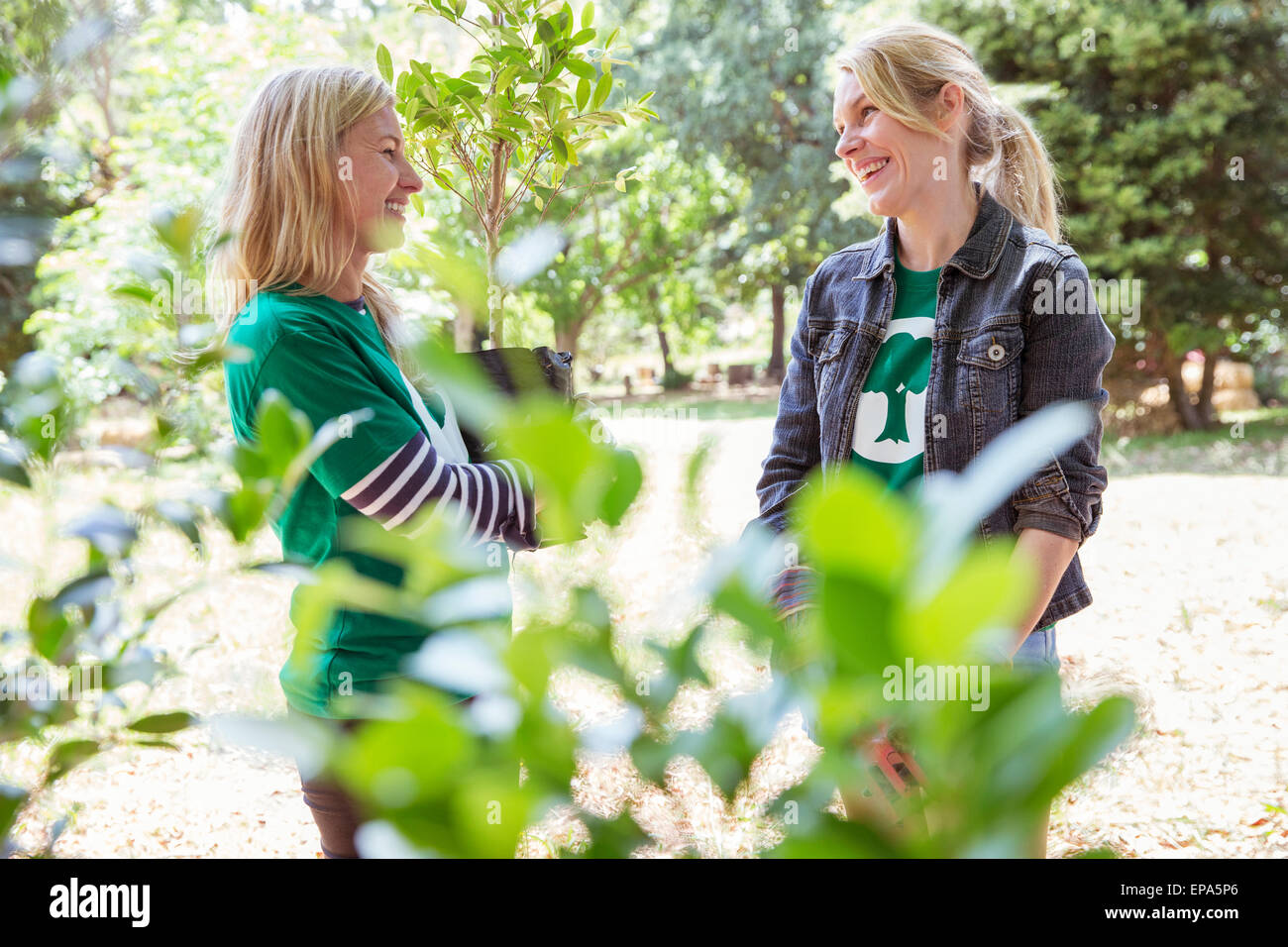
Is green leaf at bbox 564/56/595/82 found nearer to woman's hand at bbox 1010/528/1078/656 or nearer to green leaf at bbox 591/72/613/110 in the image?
green leaf at bbox 591/72/613/110

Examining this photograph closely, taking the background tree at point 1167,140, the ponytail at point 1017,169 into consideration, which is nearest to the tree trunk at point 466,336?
the ponytail at point 1017,169

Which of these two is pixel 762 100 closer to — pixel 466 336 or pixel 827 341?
pixel 466 336

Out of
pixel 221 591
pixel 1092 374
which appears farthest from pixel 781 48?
pixel 1092 374

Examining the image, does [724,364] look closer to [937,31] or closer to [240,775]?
[240,775]

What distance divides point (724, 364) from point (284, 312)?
22.3 meters

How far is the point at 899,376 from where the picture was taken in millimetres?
1670

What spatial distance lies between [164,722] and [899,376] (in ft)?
4.25

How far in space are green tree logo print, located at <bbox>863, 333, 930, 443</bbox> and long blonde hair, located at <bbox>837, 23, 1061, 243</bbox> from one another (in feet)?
1.07

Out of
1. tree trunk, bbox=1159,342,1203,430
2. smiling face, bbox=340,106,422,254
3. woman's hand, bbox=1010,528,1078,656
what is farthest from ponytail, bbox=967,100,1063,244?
tree trunk, bbox=1159,342,1203,430

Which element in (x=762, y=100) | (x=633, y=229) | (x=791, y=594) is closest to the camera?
(x=791, y=594)

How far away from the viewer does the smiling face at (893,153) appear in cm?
→ 164

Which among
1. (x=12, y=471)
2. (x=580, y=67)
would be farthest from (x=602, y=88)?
(x=12, y=471)
